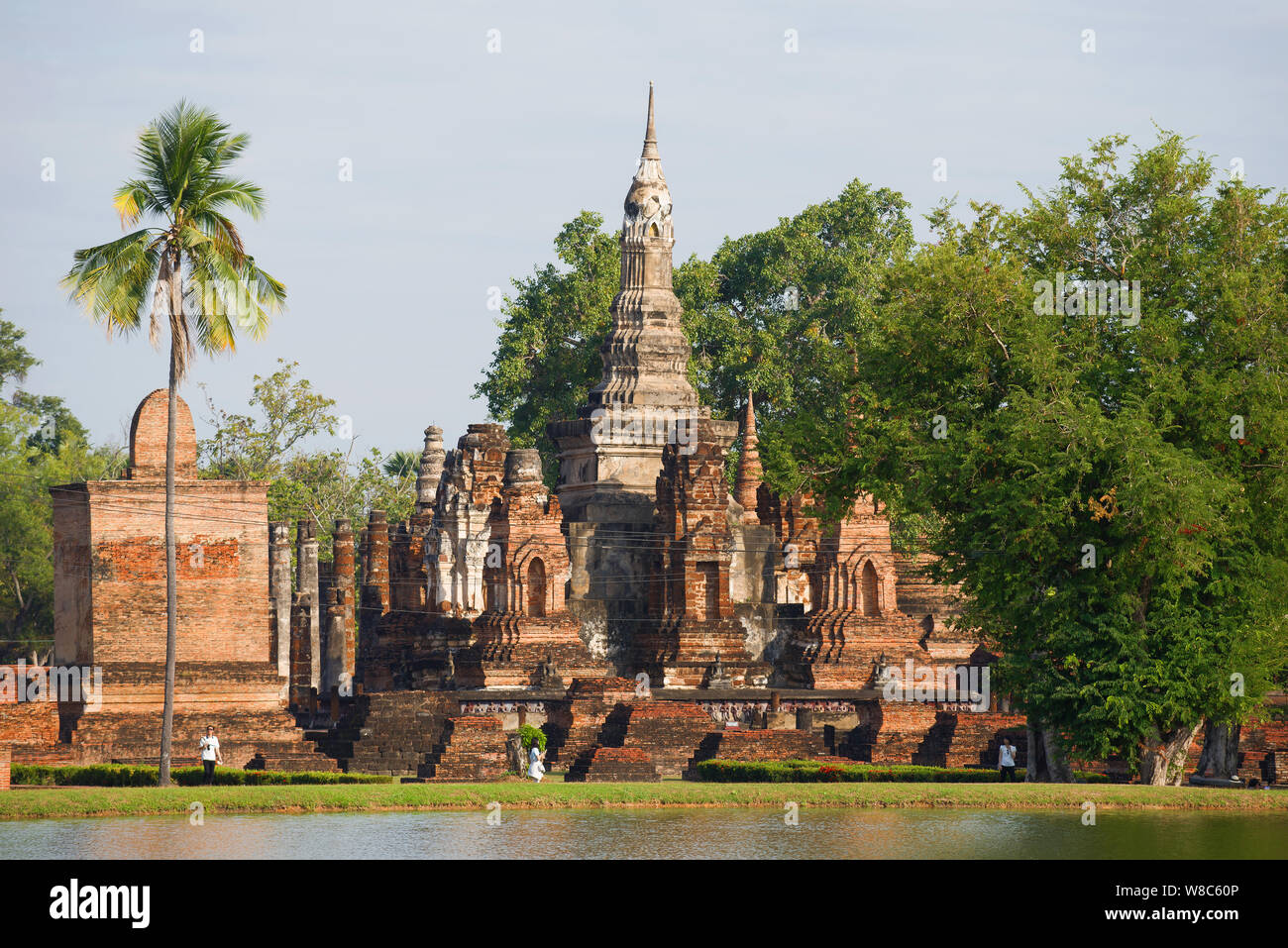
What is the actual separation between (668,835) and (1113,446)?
8725 millimetres

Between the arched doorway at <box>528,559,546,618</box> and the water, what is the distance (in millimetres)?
16795

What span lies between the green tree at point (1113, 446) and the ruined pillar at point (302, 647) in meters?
21.0

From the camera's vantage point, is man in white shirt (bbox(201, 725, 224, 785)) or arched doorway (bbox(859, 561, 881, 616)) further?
arched doorway (bbox(859, 561, 881, 616))

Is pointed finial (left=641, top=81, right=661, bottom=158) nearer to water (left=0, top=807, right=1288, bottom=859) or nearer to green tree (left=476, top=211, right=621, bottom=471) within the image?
green tree (left=476, top=211, right=621, bottom=471)

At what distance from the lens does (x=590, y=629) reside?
42500 mm

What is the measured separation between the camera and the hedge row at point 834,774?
3000 centimetres

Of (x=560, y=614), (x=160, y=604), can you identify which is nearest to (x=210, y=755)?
(x=160, y=604)

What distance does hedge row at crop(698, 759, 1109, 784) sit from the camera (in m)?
30.0

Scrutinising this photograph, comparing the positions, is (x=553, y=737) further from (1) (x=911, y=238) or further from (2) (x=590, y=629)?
(1) (x=911, y=238)

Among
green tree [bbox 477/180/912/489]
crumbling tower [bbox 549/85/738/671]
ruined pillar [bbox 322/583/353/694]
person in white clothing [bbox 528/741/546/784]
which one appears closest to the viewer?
person in white clothing [bbox 528/741/546/784]

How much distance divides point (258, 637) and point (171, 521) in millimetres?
6284

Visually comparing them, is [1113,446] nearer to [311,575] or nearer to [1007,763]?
[1007,763]

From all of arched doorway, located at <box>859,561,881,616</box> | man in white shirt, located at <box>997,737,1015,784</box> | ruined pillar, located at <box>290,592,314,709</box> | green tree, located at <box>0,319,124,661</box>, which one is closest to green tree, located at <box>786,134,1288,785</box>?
man in white shirt, located at <box>997,737,1015,784</box>
